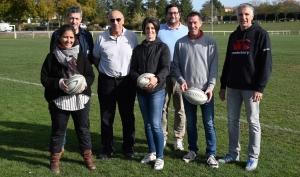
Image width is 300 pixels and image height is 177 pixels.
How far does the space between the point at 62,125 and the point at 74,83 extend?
0.69 metres

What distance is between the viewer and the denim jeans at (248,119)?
4828 mm

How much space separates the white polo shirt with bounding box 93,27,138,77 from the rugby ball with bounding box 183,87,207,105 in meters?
0.97

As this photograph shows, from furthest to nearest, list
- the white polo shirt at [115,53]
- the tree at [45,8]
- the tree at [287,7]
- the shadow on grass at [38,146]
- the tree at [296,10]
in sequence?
the tree at [287,7], the tree at [296,10], the tree at [45,8], the shadow on grass at [38,146], the white polo shirt at [115,53]

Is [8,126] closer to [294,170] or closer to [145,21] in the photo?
[145,21]

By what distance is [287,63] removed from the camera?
16.8 meters

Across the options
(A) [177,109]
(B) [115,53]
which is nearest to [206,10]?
(A) [177,109]

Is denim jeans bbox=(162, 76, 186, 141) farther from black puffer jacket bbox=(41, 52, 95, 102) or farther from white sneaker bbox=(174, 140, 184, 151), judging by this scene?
black puffer jacket bbox=(41, 52, 95, 102)

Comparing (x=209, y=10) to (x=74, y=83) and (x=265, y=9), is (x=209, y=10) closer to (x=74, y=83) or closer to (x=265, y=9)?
(x=265, y=9)

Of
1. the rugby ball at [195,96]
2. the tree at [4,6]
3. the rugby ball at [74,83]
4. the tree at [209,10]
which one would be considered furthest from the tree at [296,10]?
the rugby ball at [74,83]

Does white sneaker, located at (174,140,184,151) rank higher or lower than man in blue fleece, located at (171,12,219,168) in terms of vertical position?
lower

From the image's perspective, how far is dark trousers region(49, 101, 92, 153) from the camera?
4.84m

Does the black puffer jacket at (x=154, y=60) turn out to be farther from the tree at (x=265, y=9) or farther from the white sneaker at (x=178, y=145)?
the tree at (x=265, y=9)

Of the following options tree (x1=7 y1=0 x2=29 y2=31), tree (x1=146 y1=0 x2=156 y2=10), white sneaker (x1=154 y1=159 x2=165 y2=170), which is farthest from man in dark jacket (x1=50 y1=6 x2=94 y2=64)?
Answer: tree (x1=146 y1=0 x2=156 y2=10)

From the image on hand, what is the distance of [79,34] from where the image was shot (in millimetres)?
5387
